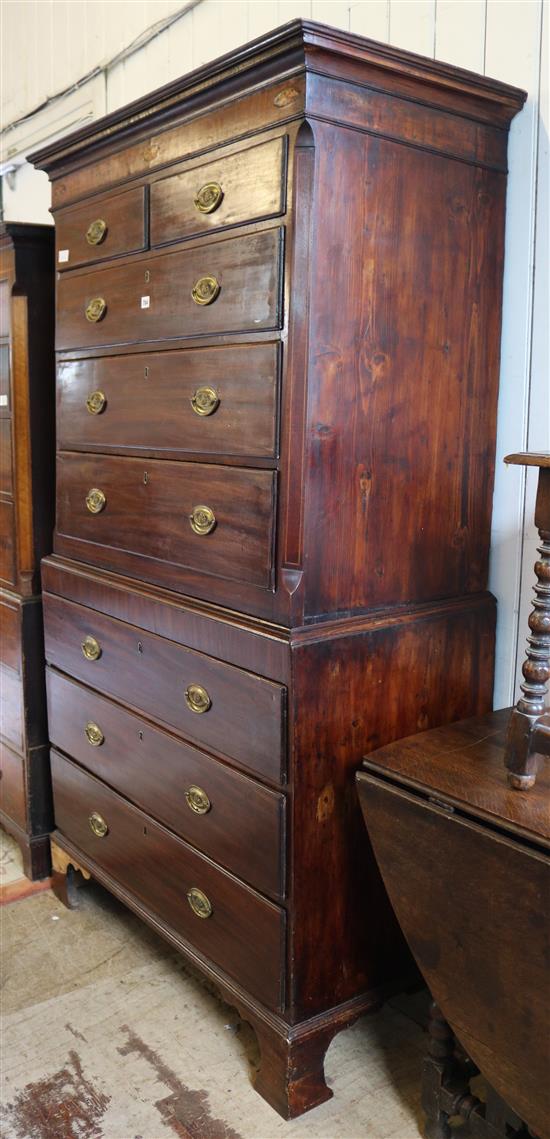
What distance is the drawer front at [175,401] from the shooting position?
171 centimetres

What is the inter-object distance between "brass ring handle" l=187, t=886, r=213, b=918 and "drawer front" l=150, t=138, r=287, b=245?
Answer: 136 centimetres

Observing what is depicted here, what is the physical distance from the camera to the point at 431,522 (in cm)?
190

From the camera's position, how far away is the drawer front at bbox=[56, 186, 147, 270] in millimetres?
2033

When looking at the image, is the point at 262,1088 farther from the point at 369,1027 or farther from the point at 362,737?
the point at 362,737

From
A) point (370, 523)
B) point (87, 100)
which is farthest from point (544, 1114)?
point (87, 100)

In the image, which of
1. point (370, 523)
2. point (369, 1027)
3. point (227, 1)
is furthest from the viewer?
point (227, 1)

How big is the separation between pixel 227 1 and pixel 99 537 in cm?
170

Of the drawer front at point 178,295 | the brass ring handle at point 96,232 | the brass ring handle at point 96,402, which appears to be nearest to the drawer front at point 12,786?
the brass ring handle at point 96,402

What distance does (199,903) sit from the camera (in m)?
2.03

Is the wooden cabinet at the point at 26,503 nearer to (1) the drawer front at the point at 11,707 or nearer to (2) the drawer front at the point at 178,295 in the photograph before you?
(1) the drawer front at the point at 11,707

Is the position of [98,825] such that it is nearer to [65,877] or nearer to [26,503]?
[65,877]

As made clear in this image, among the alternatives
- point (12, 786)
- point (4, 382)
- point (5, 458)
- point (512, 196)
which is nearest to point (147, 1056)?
point (12, 786)

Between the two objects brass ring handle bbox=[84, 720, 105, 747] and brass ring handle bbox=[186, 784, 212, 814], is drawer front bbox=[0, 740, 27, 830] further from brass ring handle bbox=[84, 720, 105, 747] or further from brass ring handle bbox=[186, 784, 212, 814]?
brass ring handle bbox=[186, 784, 212, 814]

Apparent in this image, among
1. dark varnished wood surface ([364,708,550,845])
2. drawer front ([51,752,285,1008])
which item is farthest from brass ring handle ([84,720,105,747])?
dark varnished wood surface ([364,708,550,845])
